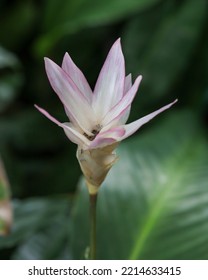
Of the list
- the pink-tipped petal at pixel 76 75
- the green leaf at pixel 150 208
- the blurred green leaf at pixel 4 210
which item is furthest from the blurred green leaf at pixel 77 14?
the pink-tipped petal at pixel 76 75

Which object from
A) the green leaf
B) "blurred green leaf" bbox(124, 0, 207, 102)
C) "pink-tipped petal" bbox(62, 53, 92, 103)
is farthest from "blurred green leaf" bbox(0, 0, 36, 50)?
"pink-tipped petal" bbox(62, 53, 92, 103)

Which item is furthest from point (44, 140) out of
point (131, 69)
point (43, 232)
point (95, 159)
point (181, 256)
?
point (95, 159)

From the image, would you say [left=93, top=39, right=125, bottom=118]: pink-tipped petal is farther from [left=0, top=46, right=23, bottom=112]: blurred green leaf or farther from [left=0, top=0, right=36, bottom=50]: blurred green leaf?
[left=0, top=0, right=36, bottom=50]: blurred green leaf

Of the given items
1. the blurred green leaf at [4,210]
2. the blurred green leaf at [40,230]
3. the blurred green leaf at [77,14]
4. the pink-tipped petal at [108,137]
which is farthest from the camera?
the blurred green leaf at [77,14]

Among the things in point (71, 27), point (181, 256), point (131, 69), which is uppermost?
point (71, 27)

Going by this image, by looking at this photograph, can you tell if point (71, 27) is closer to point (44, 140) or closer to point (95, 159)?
point (44, 140)

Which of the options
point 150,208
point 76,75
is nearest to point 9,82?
point 150,208

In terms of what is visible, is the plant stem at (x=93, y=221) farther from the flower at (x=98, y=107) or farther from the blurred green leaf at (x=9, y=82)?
the blurred green leaf at (x=9, y=82)
